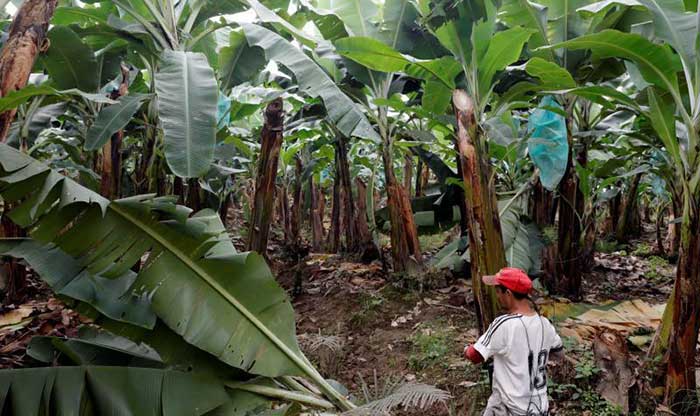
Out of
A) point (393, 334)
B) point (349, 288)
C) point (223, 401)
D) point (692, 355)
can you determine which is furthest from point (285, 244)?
point (692, 355)

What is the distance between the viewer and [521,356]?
6.91ft

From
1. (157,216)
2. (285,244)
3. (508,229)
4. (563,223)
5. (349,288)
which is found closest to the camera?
(157,216)

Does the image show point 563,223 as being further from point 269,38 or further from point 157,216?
point 157,216

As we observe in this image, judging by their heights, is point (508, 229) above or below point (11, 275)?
above

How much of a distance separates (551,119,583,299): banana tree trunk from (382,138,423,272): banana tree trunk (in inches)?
57.8

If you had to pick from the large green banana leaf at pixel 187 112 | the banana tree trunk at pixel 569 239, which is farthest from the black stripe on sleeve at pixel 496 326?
the banana tree trunk at pixel 569 239

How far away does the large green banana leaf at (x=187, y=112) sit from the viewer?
232 cm

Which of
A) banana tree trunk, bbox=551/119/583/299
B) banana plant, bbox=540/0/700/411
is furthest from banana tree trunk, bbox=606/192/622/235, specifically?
banana plant, bbox=540/0/700/411

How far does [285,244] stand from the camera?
7.08 m

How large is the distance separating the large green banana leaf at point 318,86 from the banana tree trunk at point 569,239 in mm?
2086

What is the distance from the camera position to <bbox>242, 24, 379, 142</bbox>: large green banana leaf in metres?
3.25

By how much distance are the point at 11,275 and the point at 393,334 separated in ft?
12.7

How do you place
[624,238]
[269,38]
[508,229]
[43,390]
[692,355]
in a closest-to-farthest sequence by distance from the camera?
[43,390] < [692,355] < [269,38] < [508,229] < [624,238]

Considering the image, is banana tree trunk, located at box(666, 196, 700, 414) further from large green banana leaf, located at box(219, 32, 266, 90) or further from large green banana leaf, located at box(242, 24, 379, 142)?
large green banana leaf, located at box(219, 32, 266, 90)
